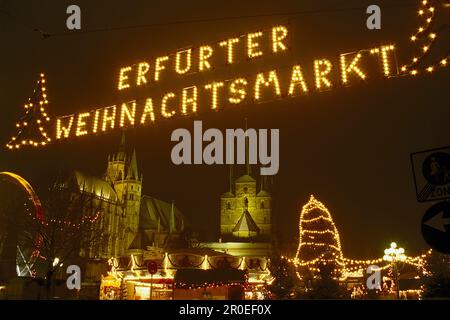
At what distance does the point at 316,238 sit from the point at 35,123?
18.2 metres

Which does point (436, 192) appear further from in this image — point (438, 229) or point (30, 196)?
point (30, 196)

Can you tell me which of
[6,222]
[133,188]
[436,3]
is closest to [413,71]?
[436,3]

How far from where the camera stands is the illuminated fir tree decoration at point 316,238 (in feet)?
84.6

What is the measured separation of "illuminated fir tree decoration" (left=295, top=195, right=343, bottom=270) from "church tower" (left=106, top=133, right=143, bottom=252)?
74607 millimetres

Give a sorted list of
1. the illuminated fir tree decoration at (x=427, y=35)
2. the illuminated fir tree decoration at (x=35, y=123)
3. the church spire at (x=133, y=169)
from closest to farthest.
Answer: the illuminated fir tree decoration at (x=427, y=35) < the illuminated fir tree decoration at (x=35, y=123) < the church spire at (x=133, y=169)

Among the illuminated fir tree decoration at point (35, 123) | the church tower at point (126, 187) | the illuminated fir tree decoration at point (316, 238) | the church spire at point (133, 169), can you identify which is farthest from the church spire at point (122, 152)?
the illuminated fir tree decoration at point (35, 123)

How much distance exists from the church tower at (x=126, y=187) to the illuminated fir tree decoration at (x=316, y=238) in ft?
245

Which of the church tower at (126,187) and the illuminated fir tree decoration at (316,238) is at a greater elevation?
the church tower at (126,187)

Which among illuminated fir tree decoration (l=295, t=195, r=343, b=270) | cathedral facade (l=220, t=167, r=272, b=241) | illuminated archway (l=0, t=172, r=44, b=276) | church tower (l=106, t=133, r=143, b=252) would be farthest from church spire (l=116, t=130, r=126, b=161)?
illuminated fir tree decoration (l=295, t=195, r=343, b=270)

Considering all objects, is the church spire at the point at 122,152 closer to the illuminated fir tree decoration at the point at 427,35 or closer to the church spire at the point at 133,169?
the church spire at the point at 133,169

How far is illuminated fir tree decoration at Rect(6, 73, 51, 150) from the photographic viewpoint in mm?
12359

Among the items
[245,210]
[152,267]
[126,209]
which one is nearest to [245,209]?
[245,210]

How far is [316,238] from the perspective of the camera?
2620 cm

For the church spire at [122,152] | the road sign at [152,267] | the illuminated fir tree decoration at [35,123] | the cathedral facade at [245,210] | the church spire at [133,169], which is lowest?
the road sign at [152,267]
